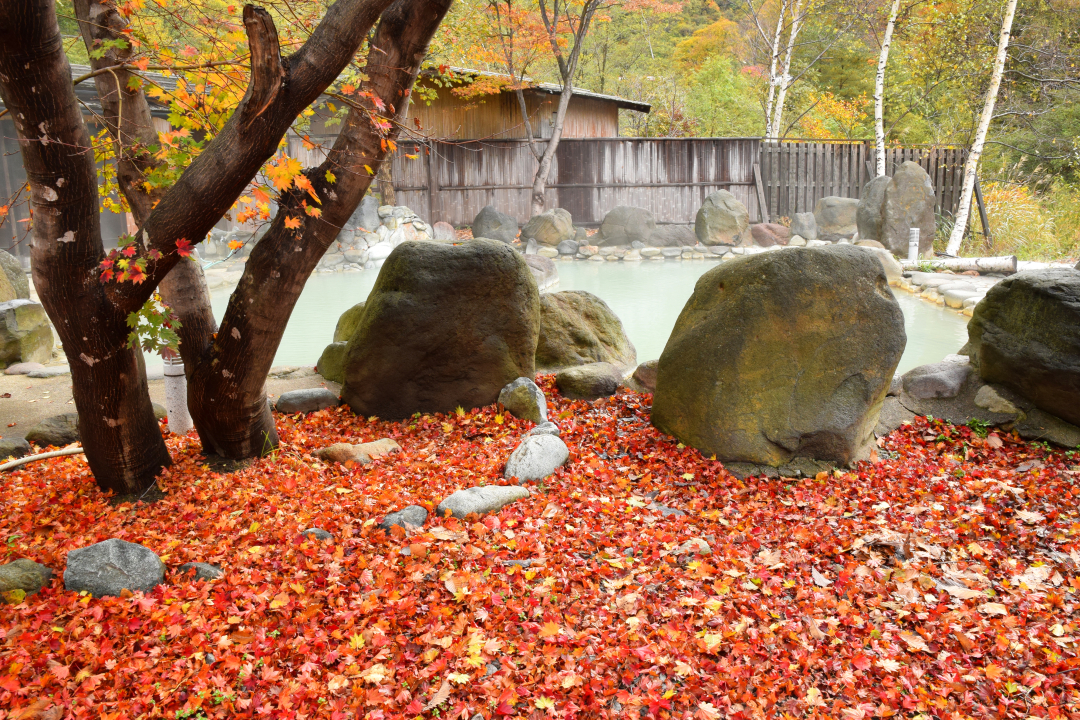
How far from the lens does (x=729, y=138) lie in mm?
18812

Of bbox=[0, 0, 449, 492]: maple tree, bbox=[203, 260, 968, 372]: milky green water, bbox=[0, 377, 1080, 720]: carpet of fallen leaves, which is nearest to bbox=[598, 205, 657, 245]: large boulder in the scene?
bbox=[203, 260, 968, 372]: milky green water

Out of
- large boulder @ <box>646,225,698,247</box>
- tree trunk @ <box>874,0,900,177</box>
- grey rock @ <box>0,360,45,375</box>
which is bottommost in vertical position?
grey rock @ <box>0,360,45,375</box>

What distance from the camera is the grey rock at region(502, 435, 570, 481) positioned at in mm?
4488

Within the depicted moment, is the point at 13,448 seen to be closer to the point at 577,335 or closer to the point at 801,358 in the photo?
the point at 577,335

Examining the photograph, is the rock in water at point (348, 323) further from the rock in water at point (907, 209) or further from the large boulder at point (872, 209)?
the large boulder at point (872, 209)

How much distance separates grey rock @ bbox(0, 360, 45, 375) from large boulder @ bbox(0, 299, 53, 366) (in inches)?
6.7

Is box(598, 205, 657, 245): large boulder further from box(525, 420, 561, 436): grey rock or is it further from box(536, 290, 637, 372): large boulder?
box(525, 420, 561, 436): grey rock

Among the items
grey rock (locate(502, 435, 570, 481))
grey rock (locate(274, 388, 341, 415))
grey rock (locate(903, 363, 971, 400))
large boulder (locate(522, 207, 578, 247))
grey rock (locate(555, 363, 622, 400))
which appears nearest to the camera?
grey rock (locate(502, 435, 570, 481))

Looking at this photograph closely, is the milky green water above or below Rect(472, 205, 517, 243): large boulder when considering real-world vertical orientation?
below

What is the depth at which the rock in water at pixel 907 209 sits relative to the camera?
1506 centimetres

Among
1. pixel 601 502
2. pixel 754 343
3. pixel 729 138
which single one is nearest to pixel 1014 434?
pixel 754 343

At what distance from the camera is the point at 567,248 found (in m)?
17.5

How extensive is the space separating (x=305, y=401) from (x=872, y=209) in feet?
44.3

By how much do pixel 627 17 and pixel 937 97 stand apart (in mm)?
13314
